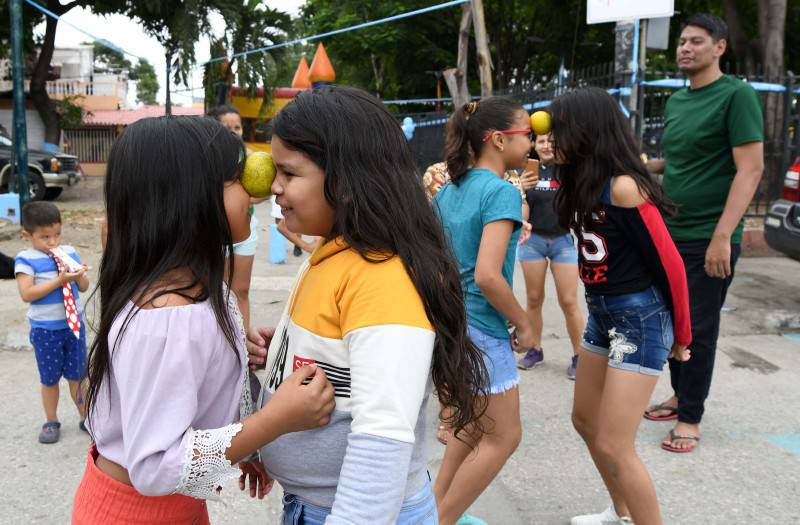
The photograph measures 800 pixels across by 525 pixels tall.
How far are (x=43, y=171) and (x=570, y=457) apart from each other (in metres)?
15.3

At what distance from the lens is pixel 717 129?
3445mm

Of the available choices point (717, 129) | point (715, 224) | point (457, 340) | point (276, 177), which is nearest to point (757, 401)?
point (715, 224)

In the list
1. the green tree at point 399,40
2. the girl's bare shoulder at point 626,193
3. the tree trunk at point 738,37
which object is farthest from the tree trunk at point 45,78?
the girl's bare shoulder at point 626,193

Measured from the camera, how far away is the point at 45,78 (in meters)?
22.6

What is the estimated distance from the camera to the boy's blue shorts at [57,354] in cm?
366

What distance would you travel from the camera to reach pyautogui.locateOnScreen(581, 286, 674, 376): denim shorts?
2469 millimetres

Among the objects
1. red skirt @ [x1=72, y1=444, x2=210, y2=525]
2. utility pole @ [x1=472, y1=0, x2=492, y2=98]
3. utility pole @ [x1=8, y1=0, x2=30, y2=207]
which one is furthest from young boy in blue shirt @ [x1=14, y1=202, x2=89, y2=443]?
utility pole @ [x1=472, y1=0, x2=492, y2=98]

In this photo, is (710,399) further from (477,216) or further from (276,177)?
(276,177)

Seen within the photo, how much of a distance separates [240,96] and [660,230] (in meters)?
26.7

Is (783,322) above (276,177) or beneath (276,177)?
beneath

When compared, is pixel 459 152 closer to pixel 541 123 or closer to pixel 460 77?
pixel 541 123

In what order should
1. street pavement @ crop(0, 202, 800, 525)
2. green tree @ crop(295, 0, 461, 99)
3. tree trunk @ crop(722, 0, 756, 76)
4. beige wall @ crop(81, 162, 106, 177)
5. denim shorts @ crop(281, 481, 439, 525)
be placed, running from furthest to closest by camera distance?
beige wall @ crop(81, 162, 106, 177) → green tree @ crop(295, 0, 461, 99) → tree trunk @ crop(722, 0, 756, 76) → street pavement @ crop(0, 202, 800, 525) → denim shorts @ crop(281, 481, 439, 525)

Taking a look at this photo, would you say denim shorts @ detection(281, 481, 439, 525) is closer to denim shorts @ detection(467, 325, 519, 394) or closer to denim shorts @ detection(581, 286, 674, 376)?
denim shorts @ detection(467, 325, 519, 394)

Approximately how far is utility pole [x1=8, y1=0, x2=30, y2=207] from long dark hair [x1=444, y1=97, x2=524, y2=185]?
710 cm
